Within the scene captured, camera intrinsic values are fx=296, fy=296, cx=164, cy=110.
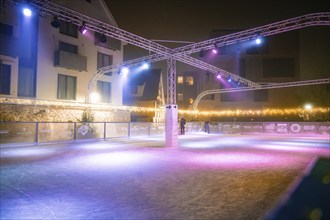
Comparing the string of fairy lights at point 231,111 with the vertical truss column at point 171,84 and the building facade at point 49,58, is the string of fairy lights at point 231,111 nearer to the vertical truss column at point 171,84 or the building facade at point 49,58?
the building facade at point 49,58

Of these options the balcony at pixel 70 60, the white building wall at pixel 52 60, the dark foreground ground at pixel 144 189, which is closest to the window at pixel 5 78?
the white building wall at pixel 52 60

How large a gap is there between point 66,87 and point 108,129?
566 cm

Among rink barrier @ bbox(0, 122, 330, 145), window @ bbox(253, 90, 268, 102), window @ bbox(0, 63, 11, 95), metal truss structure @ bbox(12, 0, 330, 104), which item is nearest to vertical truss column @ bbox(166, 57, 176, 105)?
metal truss structure @ bbox(12, 0, 330, 104)

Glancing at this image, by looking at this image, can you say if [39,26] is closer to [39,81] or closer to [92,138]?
[39,81]

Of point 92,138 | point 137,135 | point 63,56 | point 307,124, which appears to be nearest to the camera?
point 92,138

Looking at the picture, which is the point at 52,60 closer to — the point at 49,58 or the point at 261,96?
the point at 49,58

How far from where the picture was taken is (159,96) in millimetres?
44062

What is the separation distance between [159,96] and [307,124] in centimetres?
2109

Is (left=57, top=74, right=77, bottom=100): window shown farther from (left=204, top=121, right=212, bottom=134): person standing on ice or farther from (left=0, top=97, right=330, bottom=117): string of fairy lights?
(left=204, top=121, right=212, bottom=134): person standing on ice

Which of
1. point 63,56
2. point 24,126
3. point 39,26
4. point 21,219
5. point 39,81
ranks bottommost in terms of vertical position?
point 21,219

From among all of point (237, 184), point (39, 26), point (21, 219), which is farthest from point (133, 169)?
point (39, 26)

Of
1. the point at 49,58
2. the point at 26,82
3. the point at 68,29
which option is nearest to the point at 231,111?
the point at 68,29

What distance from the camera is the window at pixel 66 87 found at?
24.6 meters

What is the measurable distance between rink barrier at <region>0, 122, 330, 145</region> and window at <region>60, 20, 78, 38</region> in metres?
8.77
